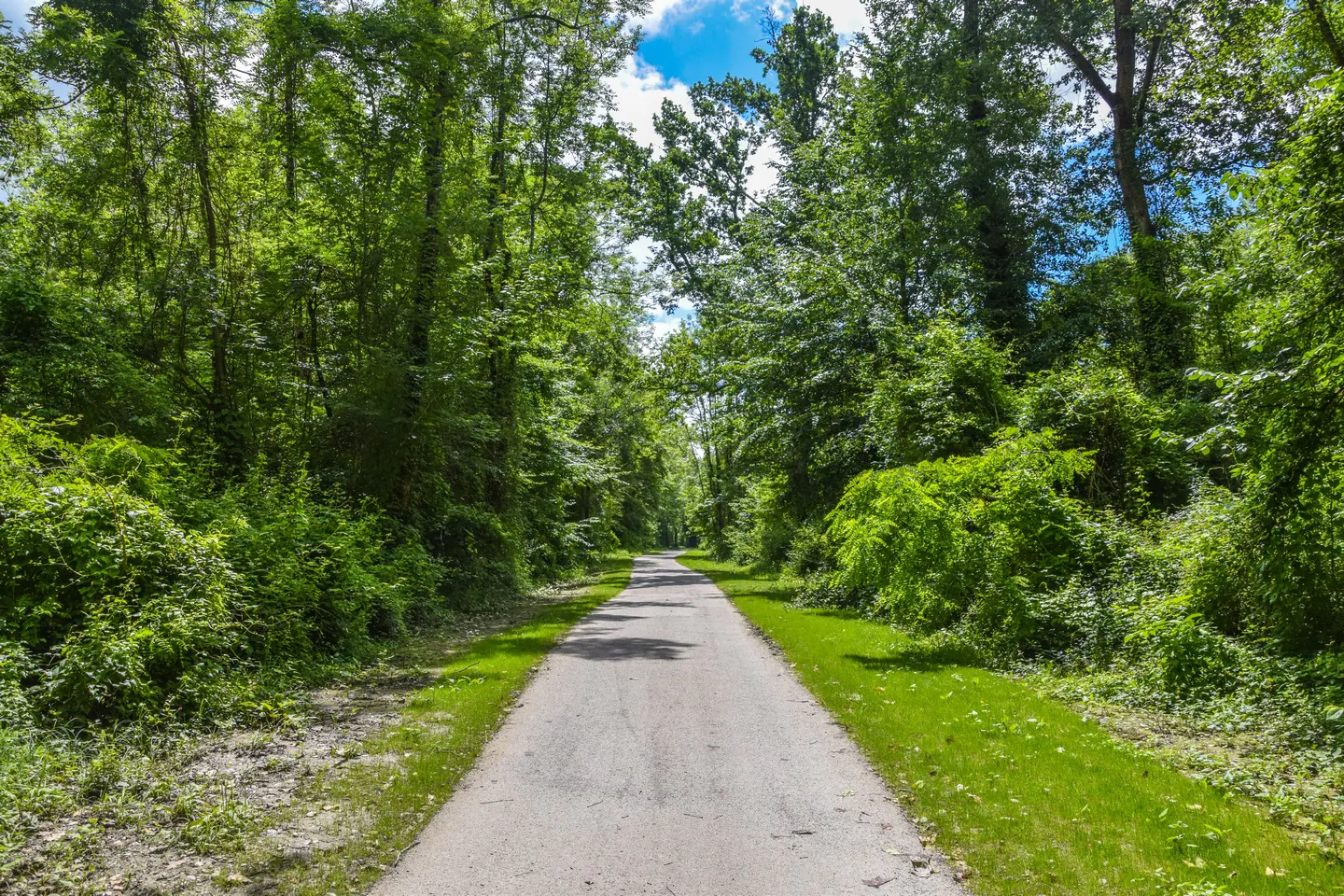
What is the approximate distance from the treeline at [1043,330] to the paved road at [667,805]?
398 centimetres

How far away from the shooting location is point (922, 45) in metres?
22.1

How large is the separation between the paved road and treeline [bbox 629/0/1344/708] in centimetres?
398

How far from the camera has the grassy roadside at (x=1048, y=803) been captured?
4246mm

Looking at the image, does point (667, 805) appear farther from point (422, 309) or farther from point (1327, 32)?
point (422, 309)

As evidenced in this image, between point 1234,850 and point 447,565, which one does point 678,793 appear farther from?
point 447,565

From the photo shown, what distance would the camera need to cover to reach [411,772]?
20.8 feet

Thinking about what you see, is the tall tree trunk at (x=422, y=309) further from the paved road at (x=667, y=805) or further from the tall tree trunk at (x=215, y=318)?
the paved road at (x=667, y=805)

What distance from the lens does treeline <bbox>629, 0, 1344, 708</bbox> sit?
285 inches

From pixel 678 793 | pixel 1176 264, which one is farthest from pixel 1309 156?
pixel 1176 264

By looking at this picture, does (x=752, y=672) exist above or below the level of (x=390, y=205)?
below

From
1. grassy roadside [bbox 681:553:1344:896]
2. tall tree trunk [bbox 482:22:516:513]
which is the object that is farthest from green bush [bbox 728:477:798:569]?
grassy roadside [bbox 681:553:1344:896]

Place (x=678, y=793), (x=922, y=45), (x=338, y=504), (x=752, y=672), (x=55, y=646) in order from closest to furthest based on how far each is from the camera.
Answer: (x=678, y=793)
(x=55, y=646)
(x=752, y=672)
(x=338, y=504)
(x=922, y=45)

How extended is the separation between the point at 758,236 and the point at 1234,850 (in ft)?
78.5

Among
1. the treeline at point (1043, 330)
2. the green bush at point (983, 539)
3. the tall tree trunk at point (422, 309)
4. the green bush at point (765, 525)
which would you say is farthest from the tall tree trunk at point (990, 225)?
the tall tree trunk at point (422, 309)
